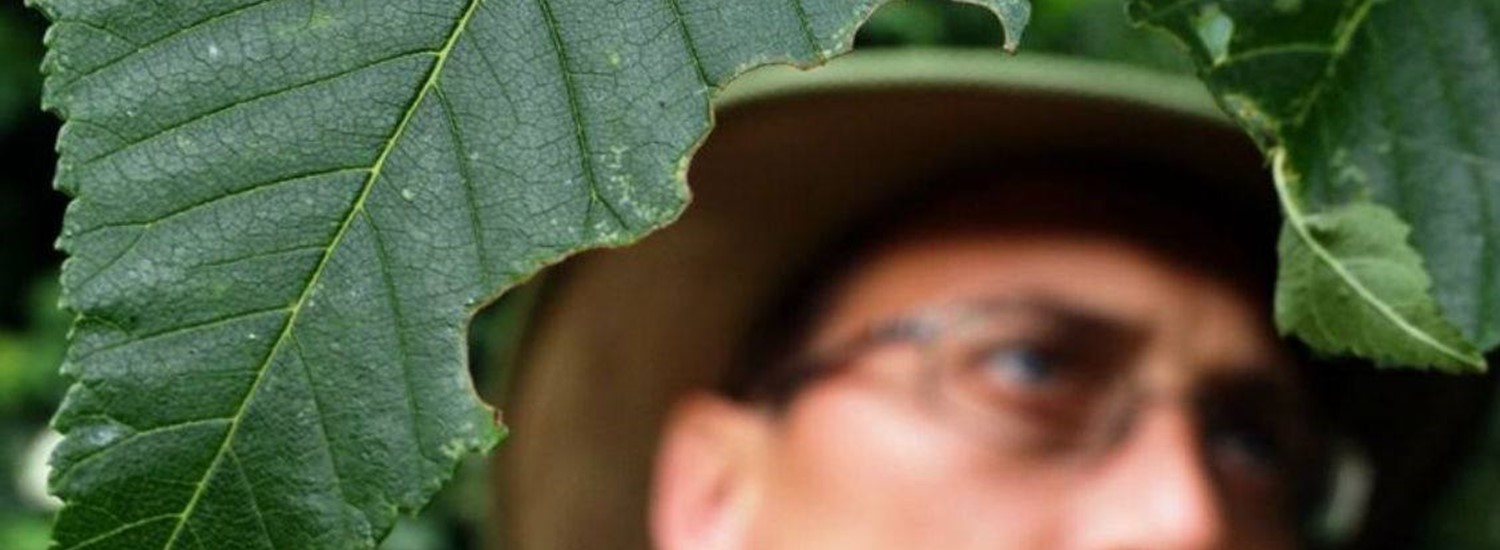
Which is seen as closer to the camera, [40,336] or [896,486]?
[896,486]

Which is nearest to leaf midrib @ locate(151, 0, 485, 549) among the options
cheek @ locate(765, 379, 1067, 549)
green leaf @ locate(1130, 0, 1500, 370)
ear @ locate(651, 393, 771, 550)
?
green leaf @ locate(1130, 0, 1500, 370)

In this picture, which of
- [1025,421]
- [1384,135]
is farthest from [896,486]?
[1384,135]

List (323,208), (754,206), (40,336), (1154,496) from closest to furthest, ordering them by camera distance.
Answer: (323,208) → (1154,496) → (754,206) → (40,336)

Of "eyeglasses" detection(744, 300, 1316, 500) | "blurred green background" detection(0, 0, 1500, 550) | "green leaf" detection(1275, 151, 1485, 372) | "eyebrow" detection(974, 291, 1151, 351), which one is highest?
"green leaf" detection(1275, 151, 1485, 372)

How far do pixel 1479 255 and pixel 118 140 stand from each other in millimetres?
367

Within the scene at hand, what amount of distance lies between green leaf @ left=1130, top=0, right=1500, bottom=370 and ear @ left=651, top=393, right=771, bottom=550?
89 cm

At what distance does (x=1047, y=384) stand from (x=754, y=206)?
0.23 meters

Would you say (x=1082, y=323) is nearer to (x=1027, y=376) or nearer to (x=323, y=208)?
(x=1027, y=376)

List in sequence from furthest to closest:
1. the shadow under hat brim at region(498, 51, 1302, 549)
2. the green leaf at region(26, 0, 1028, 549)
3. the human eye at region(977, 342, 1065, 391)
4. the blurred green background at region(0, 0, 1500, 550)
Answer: the blurred green background at region(0, 0, 1500, 550) < the human eye at region(977, 342, 1065, 391) < the shadow under hat brim at region(498, 51, 1302, 549) < the green leaf at region(26, 0, 1028, 549)

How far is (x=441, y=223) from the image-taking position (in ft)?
1.56

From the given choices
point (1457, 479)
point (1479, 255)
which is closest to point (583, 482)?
point (1457, 479)

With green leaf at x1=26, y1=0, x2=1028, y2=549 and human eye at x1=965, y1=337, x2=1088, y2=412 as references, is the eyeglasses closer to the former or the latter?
human eye at x1=965, y1=337, x2=1088, y2=412

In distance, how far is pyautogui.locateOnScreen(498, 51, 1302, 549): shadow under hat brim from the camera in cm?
125

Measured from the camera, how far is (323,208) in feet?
1.54
